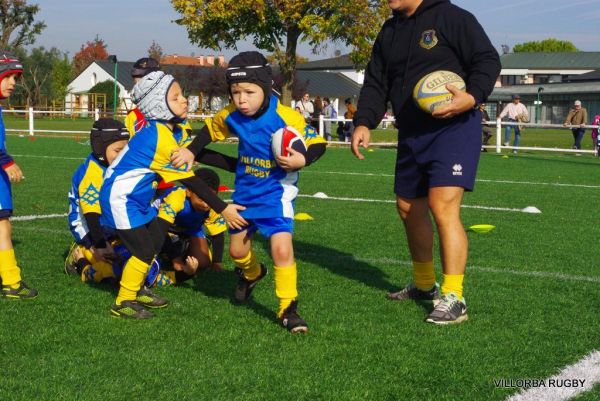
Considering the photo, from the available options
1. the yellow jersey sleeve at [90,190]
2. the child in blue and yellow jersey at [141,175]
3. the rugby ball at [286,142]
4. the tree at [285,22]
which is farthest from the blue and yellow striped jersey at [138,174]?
the tree at [285,22]

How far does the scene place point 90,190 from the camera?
6152mm

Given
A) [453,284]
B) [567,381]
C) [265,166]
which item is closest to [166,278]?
[265,166]

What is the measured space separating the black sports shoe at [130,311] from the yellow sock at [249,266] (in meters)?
0.66

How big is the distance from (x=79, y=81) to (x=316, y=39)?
231ft

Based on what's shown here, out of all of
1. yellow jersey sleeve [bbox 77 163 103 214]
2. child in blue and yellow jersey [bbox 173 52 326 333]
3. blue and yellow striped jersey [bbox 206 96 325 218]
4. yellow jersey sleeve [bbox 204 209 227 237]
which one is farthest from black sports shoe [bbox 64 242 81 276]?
blue and yellow striped jersey [bbox 206 96 325 218]

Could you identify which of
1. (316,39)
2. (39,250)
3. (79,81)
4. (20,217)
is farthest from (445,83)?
(79,81)

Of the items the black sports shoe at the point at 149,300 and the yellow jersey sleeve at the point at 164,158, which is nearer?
the yellow jersey sleeve at the point at 164,158

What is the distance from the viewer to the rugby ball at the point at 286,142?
488 centimetres

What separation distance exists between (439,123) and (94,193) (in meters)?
2.52

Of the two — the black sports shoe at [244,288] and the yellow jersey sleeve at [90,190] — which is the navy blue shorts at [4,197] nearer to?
the yellow jersey sleeve at [90,190]

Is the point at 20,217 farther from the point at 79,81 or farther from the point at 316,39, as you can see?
the point at 79,81

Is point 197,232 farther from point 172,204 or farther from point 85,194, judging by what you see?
point 85,194

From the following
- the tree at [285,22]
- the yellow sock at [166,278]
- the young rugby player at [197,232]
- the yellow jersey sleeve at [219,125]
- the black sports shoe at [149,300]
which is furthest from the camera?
the tree at [285,22]

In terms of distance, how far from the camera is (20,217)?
9.40m
